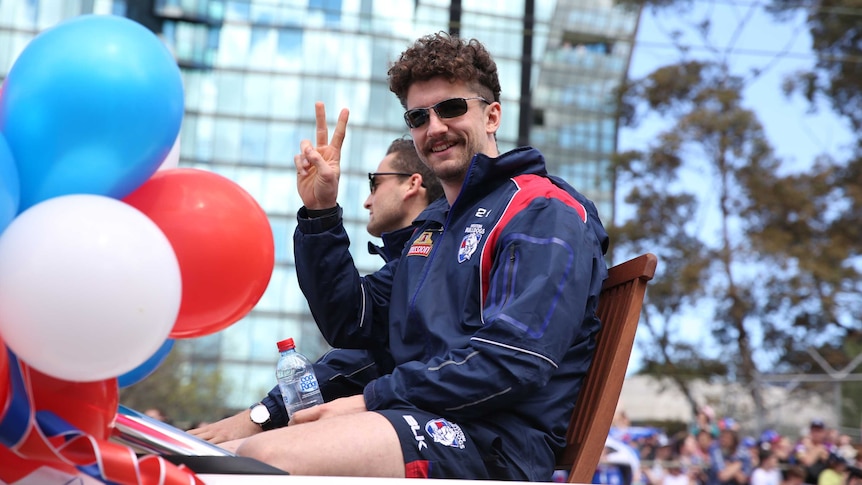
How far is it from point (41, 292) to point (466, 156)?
150cm

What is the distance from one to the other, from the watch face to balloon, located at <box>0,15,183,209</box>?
128 centimetres

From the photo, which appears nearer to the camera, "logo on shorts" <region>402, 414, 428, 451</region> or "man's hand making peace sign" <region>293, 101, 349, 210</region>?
"logo on shorts" <region>402, 414, 428, 451</region>

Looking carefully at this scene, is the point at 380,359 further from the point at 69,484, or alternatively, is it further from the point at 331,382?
the point at 69,484

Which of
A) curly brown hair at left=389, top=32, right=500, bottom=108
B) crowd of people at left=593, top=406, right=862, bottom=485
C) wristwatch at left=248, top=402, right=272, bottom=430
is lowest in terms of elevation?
crowd of people at left=593, top=406, right=862, bottom=485

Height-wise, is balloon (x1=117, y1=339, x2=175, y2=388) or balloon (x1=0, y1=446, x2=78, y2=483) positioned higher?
balloon (x1=117, y1=339, x2=175, y2=388)

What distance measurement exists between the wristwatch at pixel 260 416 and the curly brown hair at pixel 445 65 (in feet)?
3.21

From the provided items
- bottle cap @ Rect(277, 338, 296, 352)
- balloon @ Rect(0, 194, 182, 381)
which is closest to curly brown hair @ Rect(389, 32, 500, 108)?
bottle cap @ Rect(277, 338, 296, 352)

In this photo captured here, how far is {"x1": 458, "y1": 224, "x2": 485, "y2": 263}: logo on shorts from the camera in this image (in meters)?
2.51

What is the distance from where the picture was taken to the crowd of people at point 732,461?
980cm

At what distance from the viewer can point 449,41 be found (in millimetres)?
2887

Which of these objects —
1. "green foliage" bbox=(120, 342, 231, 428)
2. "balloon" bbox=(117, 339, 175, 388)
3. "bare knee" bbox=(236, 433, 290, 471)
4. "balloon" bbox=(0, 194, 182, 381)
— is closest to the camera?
"balloon" bbox=(0, 194, 182, 381)

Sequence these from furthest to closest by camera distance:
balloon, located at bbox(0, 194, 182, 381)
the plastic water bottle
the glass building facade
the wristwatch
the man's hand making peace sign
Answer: the glass building facade
the wristwatch
the plastic water bottle
the man's hand making peace sign
balloon, located at bbox(0, 194, 182, 381)

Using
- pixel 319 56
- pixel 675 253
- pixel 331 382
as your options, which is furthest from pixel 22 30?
pixel 331 382

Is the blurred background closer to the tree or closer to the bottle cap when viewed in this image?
the tree
